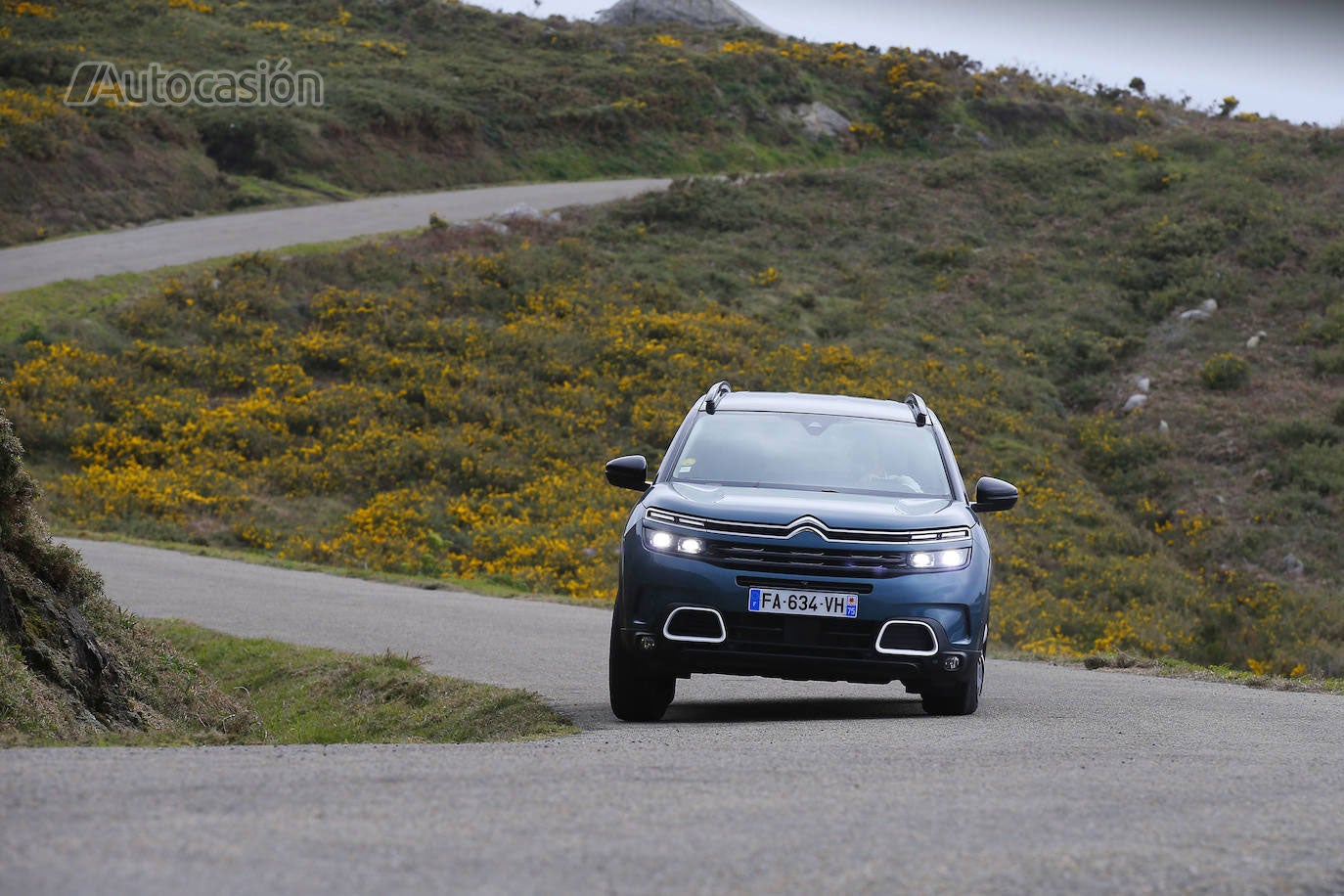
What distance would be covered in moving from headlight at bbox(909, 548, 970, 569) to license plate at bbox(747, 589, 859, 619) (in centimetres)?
42

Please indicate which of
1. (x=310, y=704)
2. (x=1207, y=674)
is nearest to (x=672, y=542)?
(x=310, y=704)

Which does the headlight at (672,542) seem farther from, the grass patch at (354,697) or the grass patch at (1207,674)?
the grass patch at (1207,674)

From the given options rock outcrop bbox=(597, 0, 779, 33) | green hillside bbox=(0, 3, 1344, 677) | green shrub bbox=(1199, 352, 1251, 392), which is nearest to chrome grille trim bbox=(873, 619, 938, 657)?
green hillside bbox=(0, 3, 1344, 677)

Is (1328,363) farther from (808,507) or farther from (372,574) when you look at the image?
(808,507)

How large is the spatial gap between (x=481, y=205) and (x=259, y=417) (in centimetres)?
1624

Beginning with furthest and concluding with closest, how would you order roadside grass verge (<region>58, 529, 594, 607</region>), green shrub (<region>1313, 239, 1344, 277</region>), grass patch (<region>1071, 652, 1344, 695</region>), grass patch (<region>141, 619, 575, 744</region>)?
green shrub (<region>1313, 239, 1344, 277</region>), roadside grass verge (<region>58, 529, 594, 607</region>), grass patch (<region>1071, 652, 1344, 695</region>), grass patch (<region>141, 619, 575, 744</region>)

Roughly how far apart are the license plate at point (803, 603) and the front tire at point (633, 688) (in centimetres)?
77

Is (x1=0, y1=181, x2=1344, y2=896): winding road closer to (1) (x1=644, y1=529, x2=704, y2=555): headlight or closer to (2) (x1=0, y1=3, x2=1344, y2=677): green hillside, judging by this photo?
(1) (x1=644, y1=529, x2=704, y2=555): headlight

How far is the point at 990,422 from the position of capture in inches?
1209

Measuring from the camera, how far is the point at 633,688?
822cm

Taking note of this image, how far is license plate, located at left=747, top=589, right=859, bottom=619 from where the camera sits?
7.76 m

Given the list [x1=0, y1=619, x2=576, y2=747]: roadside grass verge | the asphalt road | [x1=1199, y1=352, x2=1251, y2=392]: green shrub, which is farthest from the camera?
[x1=1199, y1=352, x2=1251, y2=392]: green shrub

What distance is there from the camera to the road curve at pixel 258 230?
3138 centimetres

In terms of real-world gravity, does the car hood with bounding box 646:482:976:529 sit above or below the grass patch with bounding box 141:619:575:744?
above
